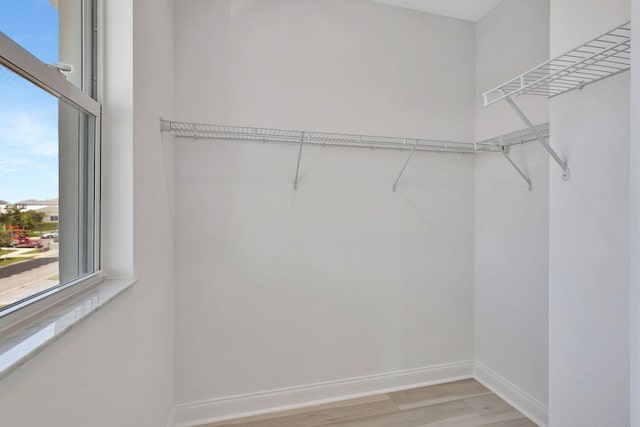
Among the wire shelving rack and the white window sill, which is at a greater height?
the wire shelving rack

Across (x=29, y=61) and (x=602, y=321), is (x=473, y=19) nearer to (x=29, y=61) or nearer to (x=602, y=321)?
(x=602, y=321)

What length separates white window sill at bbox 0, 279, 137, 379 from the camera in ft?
1.61

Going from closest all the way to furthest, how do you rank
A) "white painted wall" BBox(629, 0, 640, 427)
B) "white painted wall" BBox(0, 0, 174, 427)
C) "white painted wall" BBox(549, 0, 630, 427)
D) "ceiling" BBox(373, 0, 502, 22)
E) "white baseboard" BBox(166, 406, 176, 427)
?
"white painted wall" BBox(629, 0, 640, 427) → "white painted wall" BBox(0, 0, 174, 427) → "white painted wall" BBox(549, 0, 630, 427) → "white baseboard" BBox(166, 406, 176, 427) → "ceiling" BBox(373, 0, 502, 22)

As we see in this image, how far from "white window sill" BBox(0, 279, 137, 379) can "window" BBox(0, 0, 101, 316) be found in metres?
0.04

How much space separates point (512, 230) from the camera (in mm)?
1956

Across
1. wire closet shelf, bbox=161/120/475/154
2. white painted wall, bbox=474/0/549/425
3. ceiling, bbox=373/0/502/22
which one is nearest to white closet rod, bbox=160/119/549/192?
wire closet shelf, bbox=161/120/475/154

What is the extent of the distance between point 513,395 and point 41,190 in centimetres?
263

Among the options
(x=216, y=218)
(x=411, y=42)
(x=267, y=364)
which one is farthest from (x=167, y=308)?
(x=411, y=42)

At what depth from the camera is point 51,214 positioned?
822 mm

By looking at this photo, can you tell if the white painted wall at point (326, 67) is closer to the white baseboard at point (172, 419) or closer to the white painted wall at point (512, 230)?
the white painted wall at point (512, 230)

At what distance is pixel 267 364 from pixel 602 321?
1.70 meters

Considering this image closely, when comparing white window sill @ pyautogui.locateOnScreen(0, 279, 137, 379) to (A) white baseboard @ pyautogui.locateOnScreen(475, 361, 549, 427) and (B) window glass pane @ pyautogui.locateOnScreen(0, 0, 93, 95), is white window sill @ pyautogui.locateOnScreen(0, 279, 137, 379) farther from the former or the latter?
(A) white baseboard @ pyautogui.locateOnScreen(475, 361, 549, 427)

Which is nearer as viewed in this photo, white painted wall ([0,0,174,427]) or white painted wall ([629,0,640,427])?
white painted wall ([629,0,640,427])

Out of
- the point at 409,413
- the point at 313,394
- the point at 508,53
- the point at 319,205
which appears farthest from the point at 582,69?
the point at 313,394
